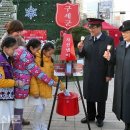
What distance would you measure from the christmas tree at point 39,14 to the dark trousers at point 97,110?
7.16 metres

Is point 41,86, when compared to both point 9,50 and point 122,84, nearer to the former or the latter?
point 9,50

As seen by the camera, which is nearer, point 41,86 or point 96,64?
point 41,86

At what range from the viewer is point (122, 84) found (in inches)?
187

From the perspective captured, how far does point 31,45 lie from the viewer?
463 centimetres

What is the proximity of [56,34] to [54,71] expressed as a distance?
313 inches

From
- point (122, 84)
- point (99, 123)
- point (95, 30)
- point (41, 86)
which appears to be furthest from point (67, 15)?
point (99, 123)

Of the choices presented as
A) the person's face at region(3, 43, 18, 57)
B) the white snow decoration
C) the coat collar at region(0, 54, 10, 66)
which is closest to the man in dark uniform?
the person's face at region(3, 43, 18, 57)

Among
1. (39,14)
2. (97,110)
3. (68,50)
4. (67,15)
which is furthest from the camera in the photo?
(39,14)

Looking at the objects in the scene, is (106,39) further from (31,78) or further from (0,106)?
(0,106)

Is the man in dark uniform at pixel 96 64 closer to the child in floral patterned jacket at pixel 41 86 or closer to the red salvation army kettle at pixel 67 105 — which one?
the red salvation army kettle at pixel 67 105

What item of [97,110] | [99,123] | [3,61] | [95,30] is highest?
[95,30]

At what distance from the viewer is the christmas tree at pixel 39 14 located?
12.5m

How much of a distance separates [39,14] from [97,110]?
7661 mm

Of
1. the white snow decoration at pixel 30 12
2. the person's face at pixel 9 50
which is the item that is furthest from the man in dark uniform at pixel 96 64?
the white snow decoration at pixel 30 12
